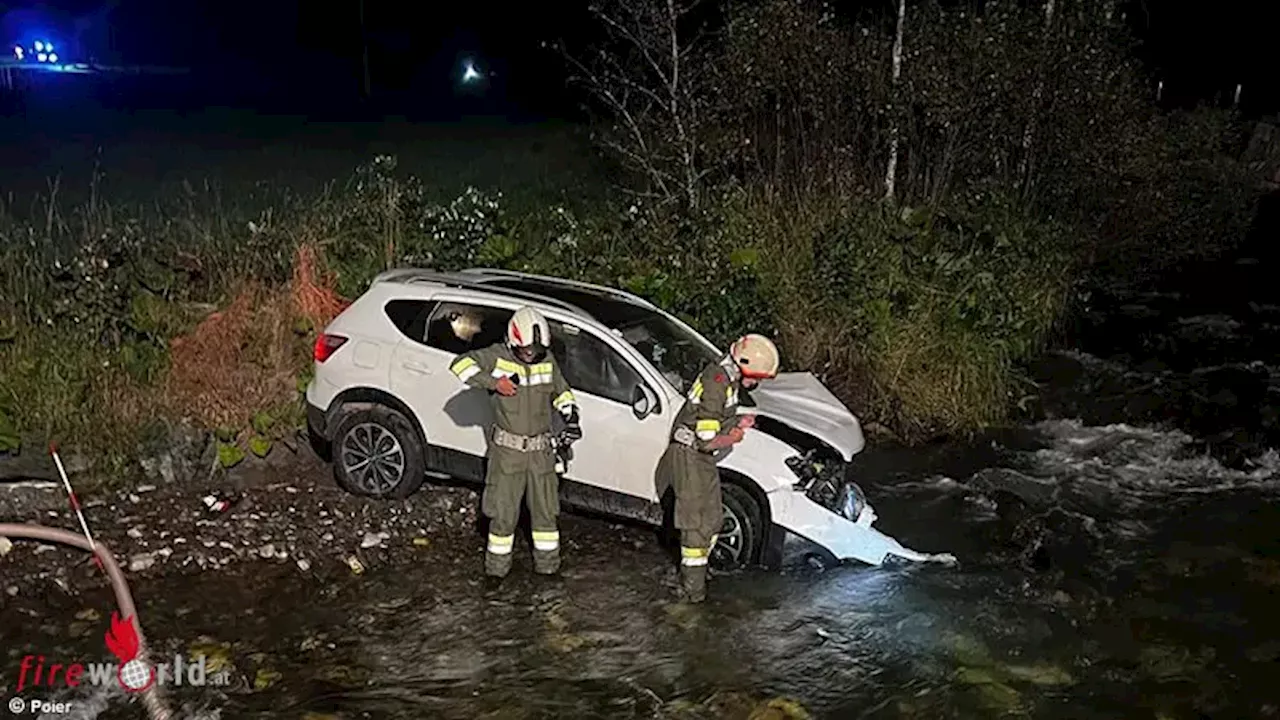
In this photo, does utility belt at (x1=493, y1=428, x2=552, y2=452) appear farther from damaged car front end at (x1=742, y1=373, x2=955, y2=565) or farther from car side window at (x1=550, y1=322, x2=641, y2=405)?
damaged car front end at (x1=742, y1=373, x2=955, y2=565)

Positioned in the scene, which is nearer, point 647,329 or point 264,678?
point 264,678

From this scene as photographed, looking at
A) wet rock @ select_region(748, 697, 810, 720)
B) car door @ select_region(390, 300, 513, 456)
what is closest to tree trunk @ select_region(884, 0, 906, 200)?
car door @ select_region(390, 300, 513, 456)

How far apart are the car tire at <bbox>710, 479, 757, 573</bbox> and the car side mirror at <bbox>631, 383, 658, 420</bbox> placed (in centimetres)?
70

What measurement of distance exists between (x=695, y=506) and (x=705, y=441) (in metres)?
0.47

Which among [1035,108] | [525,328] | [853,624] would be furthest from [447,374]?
[1035,108]

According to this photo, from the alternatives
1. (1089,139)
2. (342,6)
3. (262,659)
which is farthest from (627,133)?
(342,6)

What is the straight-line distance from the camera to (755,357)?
23.7ft

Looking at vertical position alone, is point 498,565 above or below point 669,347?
below

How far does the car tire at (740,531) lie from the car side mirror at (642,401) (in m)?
0.70

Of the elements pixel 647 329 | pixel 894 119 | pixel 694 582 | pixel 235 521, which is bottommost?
pixel 694 582

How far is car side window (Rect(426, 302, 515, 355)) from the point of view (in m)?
8.39

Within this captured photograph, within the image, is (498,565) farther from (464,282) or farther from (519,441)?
(464,282)

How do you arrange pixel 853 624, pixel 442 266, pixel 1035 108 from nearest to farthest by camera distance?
pixel 853 624
pixel 442 266
pixel 1035 108

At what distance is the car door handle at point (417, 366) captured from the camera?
842 cm
